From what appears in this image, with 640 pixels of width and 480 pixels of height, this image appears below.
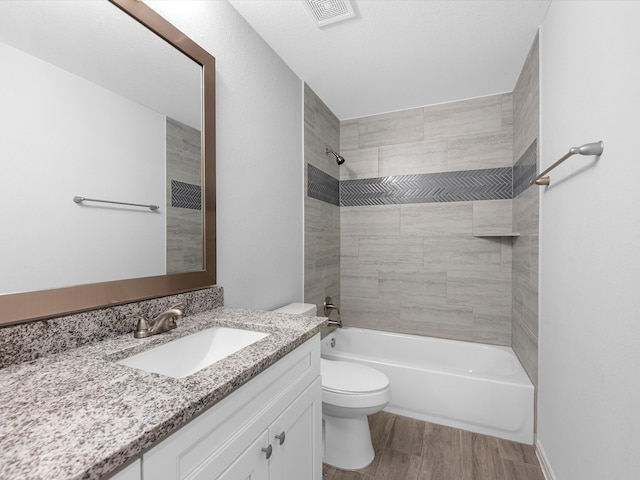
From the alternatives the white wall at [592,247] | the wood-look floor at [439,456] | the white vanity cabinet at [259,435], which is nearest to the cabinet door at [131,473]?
the white vanity cabinet at [259,435]

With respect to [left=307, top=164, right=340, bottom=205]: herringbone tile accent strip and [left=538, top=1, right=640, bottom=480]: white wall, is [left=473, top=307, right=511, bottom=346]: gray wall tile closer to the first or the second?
[left=538, top=1, right=640, bottom=480]: white wall

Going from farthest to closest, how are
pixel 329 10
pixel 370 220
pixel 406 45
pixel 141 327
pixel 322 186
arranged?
pixel 370 220, pixel 322 186, pixel 406 45, pixel 329 10, pixel 141 327

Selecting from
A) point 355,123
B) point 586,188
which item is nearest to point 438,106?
point 355,123

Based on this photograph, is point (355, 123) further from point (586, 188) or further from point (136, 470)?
point (136, 470)

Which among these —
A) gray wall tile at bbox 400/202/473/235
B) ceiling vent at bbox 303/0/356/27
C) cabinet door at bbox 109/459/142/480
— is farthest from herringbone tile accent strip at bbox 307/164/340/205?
cabinet door at bbox 109/459/142/480

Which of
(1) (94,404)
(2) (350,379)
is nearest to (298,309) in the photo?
(2) (350,379)

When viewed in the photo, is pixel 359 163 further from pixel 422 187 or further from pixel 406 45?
pixel 406 45

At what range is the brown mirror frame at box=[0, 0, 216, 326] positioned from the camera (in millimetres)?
798

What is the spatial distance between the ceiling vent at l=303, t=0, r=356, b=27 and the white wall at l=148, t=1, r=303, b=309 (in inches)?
15.0

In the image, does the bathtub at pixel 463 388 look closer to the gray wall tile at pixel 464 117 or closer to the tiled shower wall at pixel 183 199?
the tiled shower wall at pixel 183 199

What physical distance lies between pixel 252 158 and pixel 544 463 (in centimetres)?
227

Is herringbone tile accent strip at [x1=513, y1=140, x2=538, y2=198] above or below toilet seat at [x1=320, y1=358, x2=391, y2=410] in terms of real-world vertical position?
above

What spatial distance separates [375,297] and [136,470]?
2519 mm

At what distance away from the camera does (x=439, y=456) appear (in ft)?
5.64
